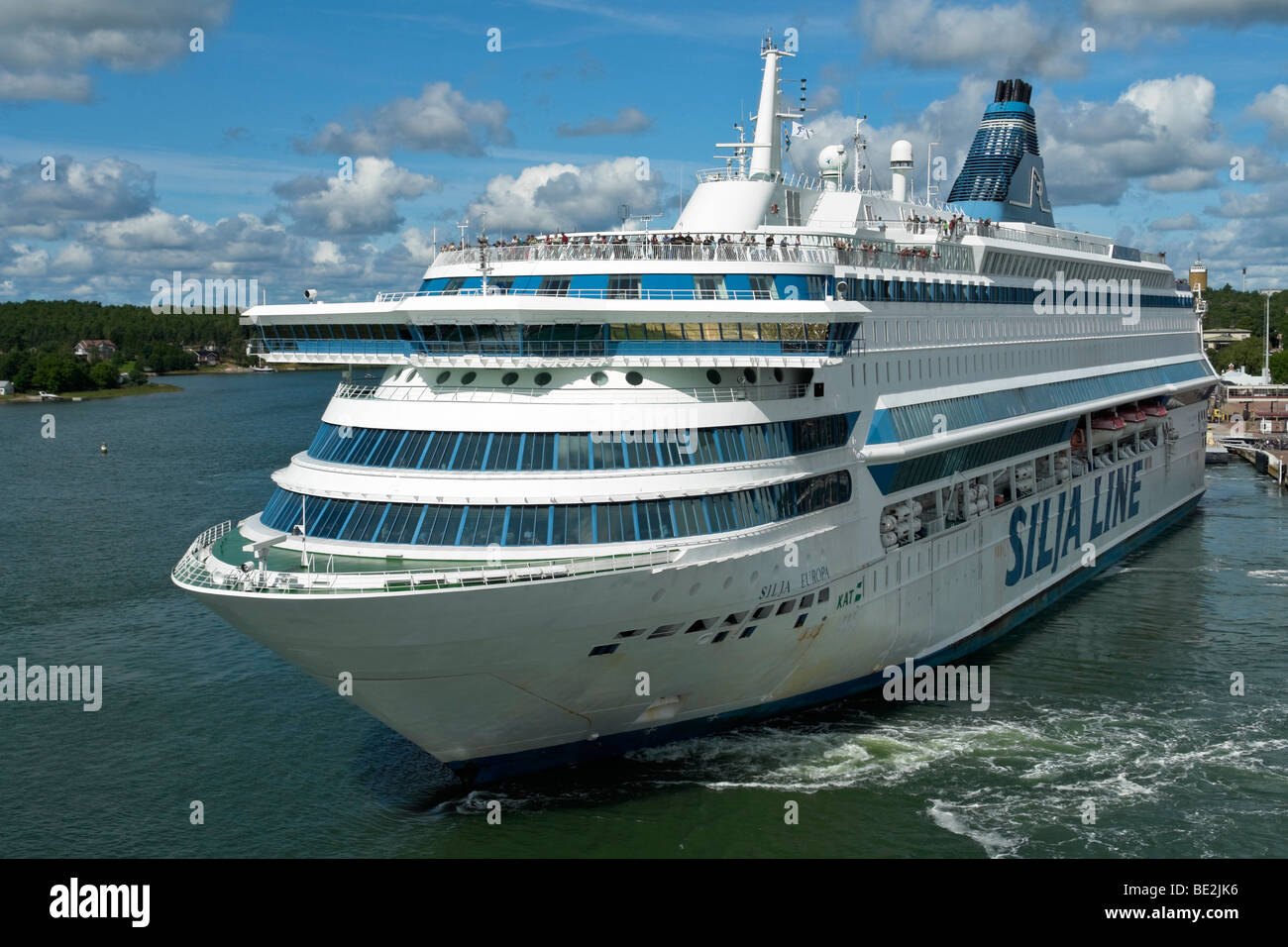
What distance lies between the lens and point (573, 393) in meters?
21.1

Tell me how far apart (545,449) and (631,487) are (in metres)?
1.59

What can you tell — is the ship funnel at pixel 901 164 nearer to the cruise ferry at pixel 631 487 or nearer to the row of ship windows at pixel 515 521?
the cruise ferry at pixel 631 487

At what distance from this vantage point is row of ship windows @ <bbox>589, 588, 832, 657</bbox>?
65.2ft

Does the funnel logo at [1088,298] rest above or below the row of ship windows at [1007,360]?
above

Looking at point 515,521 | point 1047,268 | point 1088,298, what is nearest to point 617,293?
point 515,521

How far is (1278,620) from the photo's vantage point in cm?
3494

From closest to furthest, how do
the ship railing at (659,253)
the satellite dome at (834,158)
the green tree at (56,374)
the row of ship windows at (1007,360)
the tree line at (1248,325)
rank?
the ship railing at (659,253) → the row of ship windows at (1007,360) → the satellite dome at (834,158) → the tree line at (1248,325) → the green tree at (56,374)

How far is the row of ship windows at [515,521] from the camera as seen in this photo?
63.5 feet

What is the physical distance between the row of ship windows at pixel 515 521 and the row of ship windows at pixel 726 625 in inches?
60.6

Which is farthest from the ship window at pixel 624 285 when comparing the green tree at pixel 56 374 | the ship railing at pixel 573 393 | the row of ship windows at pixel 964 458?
the green tree at pixel 56 374

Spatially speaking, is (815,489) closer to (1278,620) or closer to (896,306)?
(896,306)

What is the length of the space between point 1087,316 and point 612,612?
96.3 feet

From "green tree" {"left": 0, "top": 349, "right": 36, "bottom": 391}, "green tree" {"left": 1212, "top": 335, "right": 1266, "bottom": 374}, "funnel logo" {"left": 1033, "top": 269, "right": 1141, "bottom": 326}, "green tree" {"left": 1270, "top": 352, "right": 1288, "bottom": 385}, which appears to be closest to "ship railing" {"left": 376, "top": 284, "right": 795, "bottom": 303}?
"funnel logo" {"left": 1033, "top": 269, "right": 1141, "bottom": 326}
